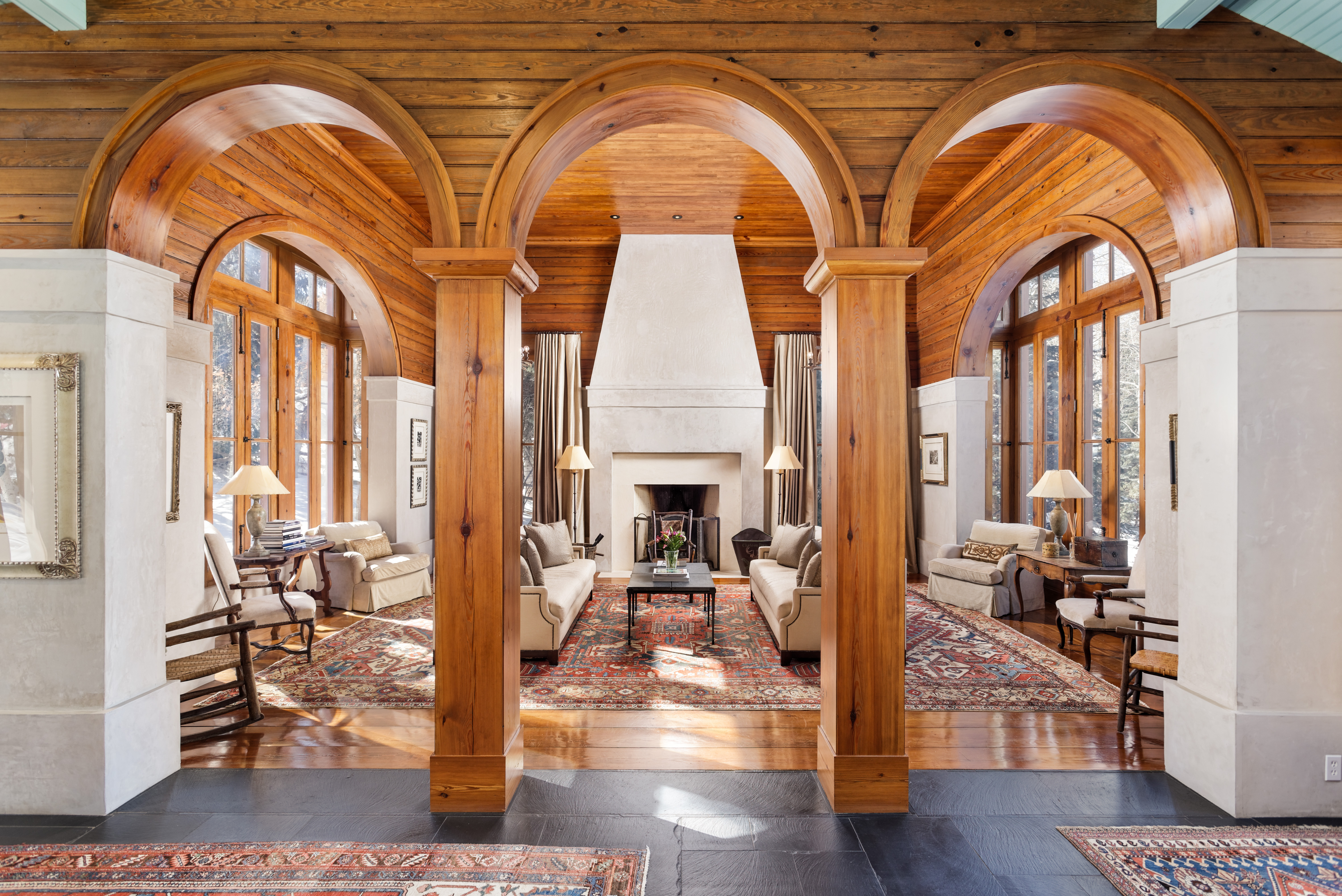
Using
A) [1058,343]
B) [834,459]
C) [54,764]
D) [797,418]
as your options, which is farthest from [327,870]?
[1058,343]

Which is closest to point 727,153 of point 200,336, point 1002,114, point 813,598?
point 1002,114

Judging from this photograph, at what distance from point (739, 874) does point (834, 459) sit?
61.3 inches

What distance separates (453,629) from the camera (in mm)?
2617

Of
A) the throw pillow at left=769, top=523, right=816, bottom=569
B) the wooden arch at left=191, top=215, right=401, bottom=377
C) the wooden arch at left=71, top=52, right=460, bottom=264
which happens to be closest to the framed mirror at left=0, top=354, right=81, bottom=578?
the wooden arch at left=71, top=52, right=460, bottom=264

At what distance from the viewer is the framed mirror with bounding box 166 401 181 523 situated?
381 cm

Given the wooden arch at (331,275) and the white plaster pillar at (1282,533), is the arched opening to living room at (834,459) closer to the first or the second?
the white plaster pillar at (1282,533)

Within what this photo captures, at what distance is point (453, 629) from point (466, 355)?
1.12m

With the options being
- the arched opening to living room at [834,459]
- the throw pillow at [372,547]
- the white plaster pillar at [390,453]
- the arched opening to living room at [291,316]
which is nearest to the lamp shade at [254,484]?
the arched opening to living room at [291,316]

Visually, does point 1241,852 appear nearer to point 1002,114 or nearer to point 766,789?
point 766,789

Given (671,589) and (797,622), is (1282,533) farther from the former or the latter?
(671,589)

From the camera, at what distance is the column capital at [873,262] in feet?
8.51

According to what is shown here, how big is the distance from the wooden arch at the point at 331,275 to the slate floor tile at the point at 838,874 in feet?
14.9

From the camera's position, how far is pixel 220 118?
9.12 feet

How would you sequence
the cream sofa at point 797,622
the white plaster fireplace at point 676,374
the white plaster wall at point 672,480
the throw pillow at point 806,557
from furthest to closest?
the white plaster wall at point 672,480, the white plaster fireplace at point 676,374, the throw pillow at point 806,557, the cream sofa at point 797,622
